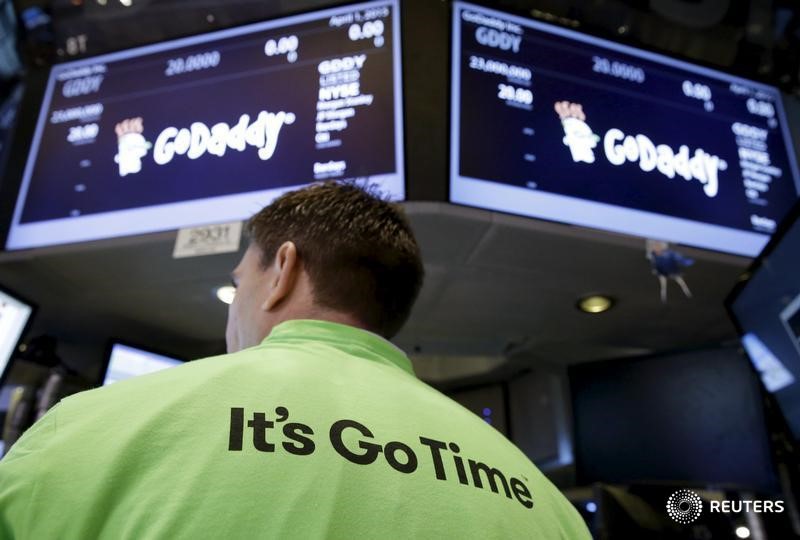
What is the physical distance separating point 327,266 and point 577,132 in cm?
101

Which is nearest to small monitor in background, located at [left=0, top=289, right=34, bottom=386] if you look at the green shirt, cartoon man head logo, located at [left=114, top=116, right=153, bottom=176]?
cartoon man head logo, located at [left=114, top=116, right=153, bottom=176]

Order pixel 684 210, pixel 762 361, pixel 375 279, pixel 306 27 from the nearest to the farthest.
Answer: pixel 375 279
pixel 762 361
pixel 684 210
pixel 306 27

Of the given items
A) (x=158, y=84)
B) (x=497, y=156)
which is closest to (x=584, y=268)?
(x=497, y=156)

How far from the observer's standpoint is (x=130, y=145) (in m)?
1.70

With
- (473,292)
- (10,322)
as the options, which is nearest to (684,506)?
(473,292)

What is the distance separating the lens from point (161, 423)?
0.51 metres

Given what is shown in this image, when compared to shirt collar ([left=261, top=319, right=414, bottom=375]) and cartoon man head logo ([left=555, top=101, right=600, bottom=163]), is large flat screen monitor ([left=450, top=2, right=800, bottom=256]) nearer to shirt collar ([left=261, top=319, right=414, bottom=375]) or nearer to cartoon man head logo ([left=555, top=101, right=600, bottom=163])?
cartoon man head logo ([left=555, top=101, right=600, bottom=163])

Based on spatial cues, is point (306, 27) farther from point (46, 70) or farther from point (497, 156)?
point (46, 70)

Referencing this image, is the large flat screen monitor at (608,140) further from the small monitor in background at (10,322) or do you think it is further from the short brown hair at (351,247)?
the small monitor in background at (10,322)

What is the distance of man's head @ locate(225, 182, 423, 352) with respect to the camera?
2.87ft

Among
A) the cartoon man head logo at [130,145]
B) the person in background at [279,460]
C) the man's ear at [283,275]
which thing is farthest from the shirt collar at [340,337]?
the cartoon man head logo at [130,145]

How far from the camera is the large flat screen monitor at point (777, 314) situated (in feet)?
4.41

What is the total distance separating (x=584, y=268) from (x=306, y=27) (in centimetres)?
109

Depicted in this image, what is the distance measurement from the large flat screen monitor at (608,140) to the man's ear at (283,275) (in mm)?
637
